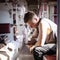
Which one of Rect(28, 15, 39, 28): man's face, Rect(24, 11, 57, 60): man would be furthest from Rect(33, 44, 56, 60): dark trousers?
Rect(28, 15, 39, 28): man's face

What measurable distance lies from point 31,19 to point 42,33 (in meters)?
0.11

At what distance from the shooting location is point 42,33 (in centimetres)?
123

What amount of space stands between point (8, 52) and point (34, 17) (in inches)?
10.4

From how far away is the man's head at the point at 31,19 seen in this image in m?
1.22

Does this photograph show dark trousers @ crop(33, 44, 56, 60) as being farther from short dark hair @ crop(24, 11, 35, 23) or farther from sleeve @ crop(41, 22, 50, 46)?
short dark hair @ crop(24, 11, 35, 23)

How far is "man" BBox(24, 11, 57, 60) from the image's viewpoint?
4.01 ft

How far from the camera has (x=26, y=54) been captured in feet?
4.09

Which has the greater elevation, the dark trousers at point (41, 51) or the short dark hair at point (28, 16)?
the short dark hair at point (28, 16)

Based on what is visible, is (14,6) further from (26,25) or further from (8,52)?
(8,52)

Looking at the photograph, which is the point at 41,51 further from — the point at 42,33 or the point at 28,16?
the point at 28,16

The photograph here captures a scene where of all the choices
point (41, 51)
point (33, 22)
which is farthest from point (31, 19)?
point (41, 51)

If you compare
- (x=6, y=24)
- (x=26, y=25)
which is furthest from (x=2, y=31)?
(x=26, y=25)

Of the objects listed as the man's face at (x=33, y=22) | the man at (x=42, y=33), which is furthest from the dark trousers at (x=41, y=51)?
the man's face at (x=33, y=22)

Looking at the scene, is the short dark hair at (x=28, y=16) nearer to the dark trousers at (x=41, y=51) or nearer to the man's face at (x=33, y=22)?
the man's face at (x=33, y=22)
